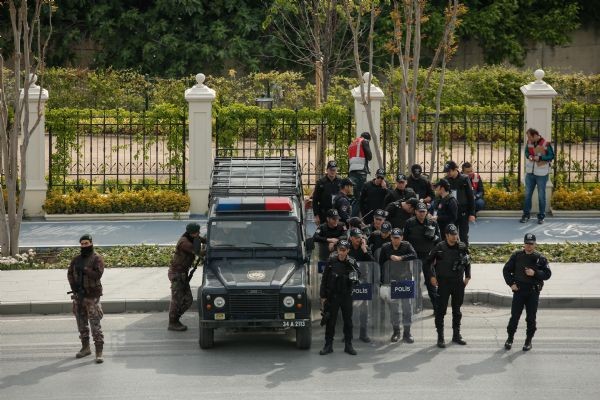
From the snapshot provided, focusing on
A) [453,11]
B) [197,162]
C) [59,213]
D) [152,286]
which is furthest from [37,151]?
[453,11]

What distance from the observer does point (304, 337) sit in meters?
16.9

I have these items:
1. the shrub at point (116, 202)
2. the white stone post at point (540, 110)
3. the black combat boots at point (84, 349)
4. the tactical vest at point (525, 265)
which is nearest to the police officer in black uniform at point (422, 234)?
the tactical vest at point (525, 265)

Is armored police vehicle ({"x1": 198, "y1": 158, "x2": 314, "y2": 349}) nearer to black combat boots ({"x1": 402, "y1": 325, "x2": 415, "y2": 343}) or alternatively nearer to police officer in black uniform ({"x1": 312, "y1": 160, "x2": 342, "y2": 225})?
black combat boots ({"x1": 402, "y1": 325, "x2": 415, "y2": 343})

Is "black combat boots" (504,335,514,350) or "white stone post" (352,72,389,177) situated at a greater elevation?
"white stone post" (352,72,389,177)

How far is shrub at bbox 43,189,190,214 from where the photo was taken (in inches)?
1038

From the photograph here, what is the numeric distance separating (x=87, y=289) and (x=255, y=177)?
3.86m

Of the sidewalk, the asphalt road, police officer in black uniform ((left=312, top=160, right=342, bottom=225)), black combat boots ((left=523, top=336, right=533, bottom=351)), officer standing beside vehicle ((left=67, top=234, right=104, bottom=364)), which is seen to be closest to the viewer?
the asphalt road

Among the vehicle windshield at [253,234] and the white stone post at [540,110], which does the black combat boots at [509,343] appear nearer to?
the vehicle windshield at [253,234]

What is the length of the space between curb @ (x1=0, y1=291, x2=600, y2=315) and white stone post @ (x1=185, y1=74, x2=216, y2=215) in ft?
23.3

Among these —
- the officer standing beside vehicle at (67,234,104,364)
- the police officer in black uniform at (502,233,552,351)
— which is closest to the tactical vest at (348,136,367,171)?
the police officer in black uniform at (502,233,552,351)

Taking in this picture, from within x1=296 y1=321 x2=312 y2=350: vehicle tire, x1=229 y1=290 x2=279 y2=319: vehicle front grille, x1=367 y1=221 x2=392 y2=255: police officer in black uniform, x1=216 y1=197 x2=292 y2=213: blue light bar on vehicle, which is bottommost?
x1=296 y1=321 x2=312 y2=350: vehicle tire

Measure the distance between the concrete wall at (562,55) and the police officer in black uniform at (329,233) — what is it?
25595mm

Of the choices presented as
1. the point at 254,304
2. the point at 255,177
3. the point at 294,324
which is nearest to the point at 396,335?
the point at 294,324

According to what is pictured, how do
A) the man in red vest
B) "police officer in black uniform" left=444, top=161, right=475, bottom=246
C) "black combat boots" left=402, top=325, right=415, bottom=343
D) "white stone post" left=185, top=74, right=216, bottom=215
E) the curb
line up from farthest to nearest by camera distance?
1. "white stone post" left=185, top=74, right=216, bottom=215
2. the man in red vest
3. "police officer in black uniform" left=444, top=161, right=475, bottom=246
4. the curb
5. "black combat boots" left=402, top=325, right=415, bottom=343
